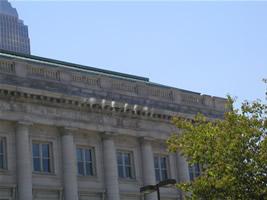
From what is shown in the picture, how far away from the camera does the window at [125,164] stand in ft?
131

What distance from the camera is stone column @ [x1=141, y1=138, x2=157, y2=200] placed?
40250 mm

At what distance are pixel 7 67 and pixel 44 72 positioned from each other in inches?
102

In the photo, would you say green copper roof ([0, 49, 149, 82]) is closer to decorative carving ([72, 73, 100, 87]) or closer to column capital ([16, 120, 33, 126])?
decorative carving ([72, 73, 100, 87])

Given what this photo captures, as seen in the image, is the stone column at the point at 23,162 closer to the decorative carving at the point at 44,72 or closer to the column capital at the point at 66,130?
the column capital at the point at 66,130

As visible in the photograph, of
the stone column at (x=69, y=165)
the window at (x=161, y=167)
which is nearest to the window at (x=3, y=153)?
the stone column at (x=69, y=165)

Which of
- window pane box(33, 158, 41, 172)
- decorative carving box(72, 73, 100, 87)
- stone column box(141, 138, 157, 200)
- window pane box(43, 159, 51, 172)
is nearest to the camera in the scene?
window pane box(33, 158, 41, 172)

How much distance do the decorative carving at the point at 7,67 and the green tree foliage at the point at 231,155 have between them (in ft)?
39.5

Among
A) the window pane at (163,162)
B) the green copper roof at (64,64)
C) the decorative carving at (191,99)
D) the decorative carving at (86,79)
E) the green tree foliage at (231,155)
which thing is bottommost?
the green tree foliage at (231,155)

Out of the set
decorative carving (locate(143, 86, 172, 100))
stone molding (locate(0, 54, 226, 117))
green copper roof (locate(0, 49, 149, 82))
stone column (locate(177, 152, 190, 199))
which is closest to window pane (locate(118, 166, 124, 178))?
stone molding (locate(0, 54, 226, 117))

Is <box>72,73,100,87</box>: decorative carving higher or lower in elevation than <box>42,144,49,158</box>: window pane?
higher

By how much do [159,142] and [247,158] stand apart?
622 inches

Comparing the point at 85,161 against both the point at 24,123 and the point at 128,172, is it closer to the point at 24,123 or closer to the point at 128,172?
the point at 128,172

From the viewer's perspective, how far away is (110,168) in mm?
38344

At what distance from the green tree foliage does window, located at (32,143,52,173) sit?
1042cm
